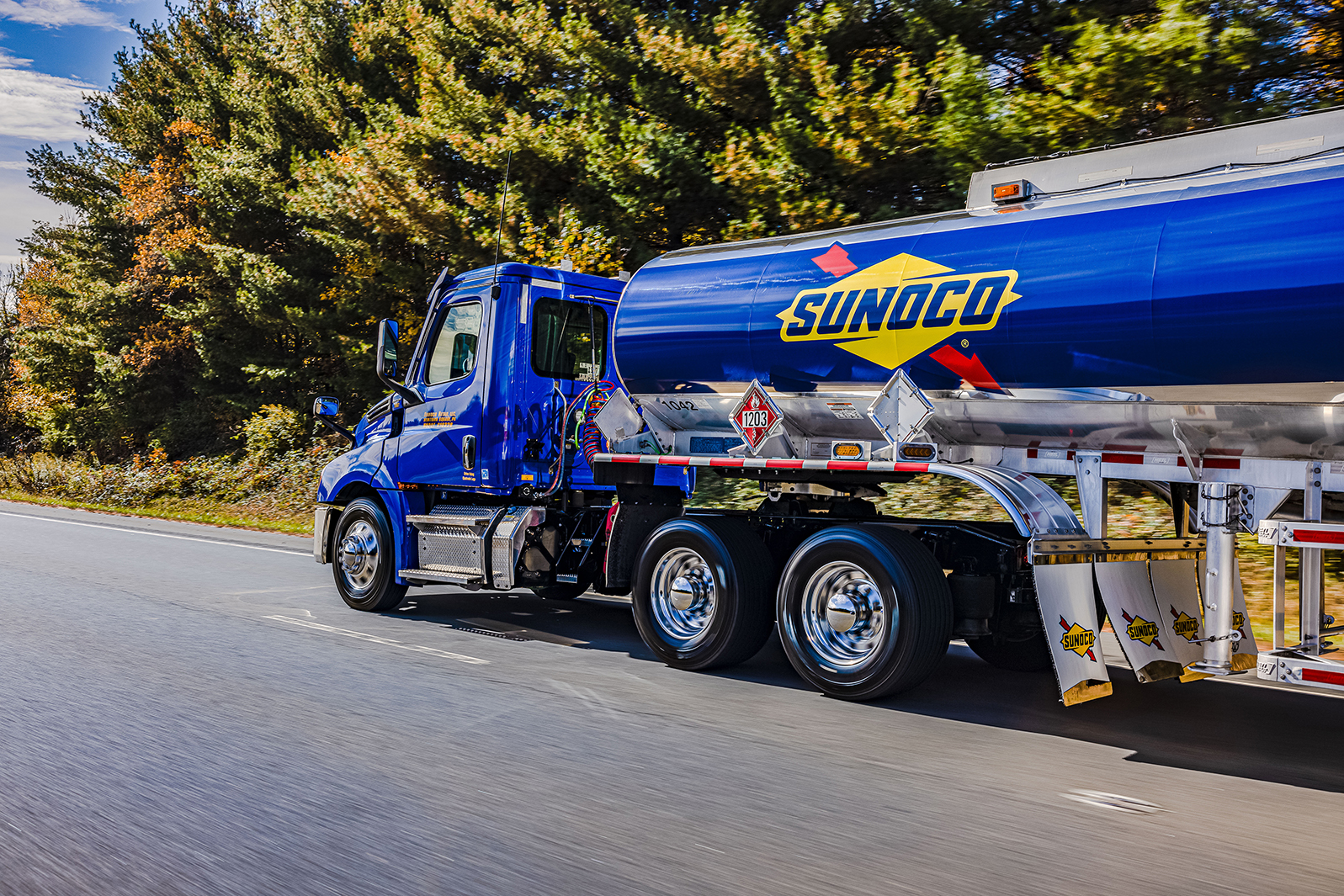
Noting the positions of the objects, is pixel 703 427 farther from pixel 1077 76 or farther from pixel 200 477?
pixel 200 477

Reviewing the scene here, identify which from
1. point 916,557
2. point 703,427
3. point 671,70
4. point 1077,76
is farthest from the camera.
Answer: point 671,70

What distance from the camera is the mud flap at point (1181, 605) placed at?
21.0 feet

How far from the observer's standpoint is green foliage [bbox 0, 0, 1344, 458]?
463 inches

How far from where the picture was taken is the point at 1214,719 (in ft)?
20.9

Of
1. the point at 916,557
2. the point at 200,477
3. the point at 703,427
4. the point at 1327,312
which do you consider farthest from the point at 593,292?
the point at 200,477

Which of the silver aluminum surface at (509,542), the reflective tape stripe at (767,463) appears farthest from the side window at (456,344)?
the reflective tape stripe at (767,463)

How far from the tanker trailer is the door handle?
203 centimetres

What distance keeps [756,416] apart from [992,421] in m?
1.60

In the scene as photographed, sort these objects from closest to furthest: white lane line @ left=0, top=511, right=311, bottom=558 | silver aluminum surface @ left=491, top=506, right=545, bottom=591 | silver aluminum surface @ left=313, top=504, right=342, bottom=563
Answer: silver aluminum surface @ left=491, top=506, right=545, bottom=591 < silver aluminum surface @ left=313, top=504, right=342, bottom=563 < white lane line @ left=0, top=511, right=311, bottom=558

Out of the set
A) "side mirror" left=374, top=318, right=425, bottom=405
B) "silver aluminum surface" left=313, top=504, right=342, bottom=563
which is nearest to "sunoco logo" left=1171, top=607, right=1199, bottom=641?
"side mirror" left=374, top=318, right=425, bottom=405

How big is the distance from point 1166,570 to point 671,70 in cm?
1167

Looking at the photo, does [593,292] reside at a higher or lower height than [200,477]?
higher

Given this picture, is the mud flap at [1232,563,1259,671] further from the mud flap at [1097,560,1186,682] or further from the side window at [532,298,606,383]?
the side window at [532,298,606,383]

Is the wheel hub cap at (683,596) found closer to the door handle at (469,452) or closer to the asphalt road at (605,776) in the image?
the asphalt road at (605,776)
